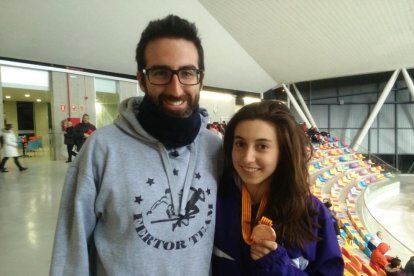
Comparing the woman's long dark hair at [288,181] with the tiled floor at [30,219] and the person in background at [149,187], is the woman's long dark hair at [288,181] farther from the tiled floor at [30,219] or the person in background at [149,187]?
the tiled floor at [30,219]

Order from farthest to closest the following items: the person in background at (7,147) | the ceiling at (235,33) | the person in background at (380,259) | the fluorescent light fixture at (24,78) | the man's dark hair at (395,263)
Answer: the fluorescent light fixture at (24,78)
the ceiling at (235,33)
the person in background at (7,147)
the person in background at (380,259)
the man's dark hair at (395,263)

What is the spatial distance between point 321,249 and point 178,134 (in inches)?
30.0

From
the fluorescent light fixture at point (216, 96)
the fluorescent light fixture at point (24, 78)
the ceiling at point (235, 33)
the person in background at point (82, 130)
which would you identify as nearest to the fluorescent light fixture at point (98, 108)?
the ceiling at point (235, 33)

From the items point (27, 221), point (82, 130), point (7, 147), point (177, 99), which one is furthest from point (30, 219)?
point (82, 130)

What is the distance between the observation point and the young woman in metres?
1.16

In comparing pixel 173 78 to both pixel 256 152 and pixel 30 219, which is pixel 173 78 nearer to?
pixel 256 152

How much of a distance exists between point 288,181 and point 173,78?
65 cm

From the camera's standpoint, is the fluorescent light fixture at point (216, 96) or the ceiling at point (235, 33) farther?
the fluorescent light fixture at point (216, 96)

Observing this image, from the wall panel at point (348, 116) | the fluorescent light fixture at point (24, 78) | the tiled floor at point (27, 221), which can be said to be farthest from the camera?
the wall panel at point (348, 116)

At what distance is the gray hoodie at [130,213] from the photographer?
0.99 meters

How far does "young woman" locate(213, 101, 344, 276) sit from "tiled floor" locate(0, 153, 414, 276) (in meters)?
2.28

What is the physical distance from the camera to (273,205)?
122 cm

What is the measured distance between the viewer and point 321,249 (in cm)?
117

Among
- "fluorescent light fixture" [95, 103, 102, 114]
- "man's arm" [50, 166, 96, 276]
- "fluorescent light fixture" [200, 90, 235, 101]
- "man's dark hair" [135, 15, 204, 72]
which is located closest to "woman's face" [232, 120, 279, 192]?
"man's dark hair" [135, 15, 204, 72]
